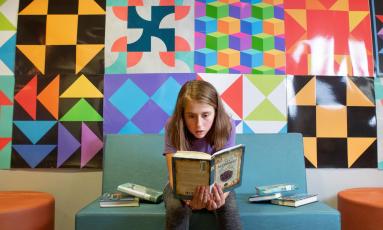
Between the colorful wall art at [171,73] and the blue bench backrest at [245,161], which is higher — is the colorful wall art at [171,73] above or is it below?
above

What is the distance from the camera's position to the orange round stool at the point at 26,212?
1.75 m

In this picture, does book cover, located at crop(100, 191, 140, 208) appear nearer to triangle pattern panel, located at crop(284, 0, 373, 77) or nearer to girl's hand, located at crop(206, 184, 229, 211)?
girl's hand, located at crop(206, 184, 229, 211)

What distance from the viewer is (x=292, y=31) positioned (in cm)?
264

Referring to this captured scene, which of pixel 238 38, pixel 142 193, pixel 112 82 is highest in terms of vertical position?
pixel 238 38

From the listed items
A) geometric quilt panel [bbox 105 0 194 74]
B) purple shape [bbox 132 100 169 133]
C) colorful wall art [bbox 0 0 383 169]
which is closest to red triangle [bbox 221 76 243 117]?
colorful wall art [bbox 0 0 383 169]

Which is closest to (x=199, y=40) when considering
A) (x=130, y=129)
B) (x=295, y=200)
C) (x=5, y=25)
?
(x=130, y=129)

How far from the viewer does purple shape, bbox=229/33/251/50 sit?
2.62 m

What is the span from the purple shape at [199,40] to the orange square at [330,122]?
3.30 ft

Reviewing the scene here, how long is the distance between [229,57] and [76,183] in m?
1.51

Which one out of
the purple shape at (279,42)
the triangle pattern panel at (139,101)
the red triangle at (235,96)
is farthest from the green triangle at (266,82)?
the triangle pattern panel at (139,101)

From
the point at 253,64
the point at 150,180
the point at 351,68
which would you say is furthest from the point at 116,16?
the point at 351,68

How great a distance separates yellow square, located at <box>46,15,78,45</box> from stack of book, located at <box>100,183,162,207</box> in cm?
129

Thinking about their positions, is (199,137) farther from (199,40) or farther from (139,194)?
(199,40)

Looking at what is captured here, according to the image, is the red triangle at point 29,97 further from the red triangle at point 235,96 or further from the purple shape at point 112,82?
the red triangle at point 235,96
